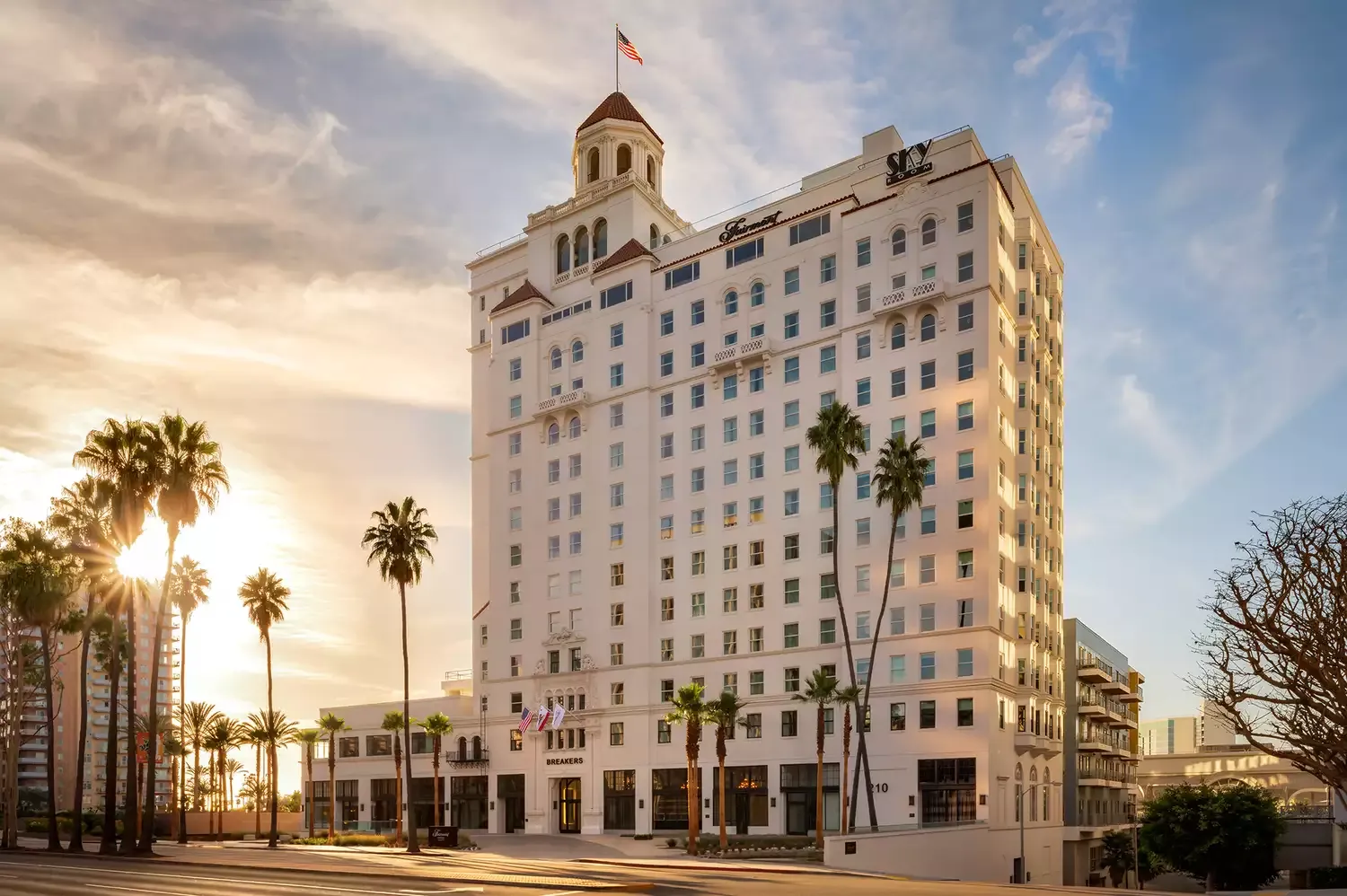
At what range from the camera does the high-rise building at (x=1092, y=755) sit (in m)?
91.9

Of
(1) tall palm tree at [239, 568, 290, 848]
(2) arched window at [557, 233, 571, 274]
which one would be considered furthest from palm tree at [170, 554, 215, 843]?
(2) arched window at [557, 233, 571, 274]

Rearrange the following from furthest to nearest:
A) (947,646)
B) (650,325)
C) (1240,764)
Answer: (1240,764) < (650,325) < (947,646)

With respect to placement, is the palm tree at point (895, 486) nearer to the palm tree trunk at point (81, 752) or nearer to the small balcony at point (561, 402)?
the small balcony at point (561, 402)

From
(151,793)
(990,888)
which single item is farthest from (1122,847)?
(151,793)

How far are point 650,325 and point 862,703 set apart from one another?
3574cm

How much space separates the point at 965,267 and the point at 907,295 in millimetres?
4332

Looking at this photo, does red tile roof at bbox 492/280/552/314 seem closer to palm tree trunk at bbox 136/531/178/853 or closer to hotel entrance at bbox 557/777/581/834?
hotel entrance at bbox 557/777/581/834

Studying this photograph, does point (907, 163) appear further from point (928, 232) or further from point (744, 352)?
point (744, 352)

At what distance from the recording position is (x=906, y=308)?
81.1 m

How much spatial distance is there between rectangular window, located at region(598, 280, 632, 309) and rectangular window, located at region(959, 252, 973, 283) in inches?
1156

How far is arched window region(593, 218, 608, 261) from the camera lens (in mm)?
103312

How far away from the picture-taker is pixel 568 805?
312 feet

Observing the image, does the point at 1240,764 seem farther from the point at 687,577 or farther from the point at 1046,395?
the point at 687,577

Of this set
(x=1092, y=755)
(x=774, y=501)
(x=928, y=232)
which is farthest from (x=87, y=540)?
(x=1092, y=755)
